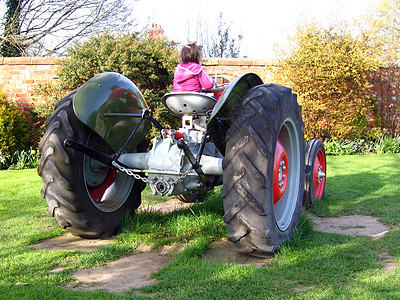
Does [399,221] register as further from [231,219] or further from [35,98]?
[35,98]

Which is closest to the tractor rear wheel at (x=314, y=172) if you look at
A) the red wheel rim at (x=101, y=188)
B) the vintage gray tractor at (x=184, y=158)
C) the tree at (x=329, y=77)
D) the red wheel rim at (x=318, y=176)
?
the red wheel rim at (x=318, y=176)

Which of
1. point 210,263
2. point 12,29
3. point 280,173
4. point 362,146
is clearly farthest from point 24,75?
point 210,263

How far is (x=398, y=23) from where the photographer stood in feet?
72.3

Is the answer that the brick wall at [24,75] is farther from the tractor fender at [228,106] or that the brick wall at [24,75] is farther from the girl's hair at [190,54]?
the tractor fender at [228,106]

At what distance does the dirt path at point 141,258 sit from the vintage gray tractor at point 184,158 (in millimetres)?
157

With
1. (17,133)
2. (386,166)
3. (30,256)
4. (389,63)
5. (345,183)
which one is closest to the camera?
(30,256)

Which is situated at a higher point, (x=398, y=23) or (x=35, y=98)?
(x=398, y=23)

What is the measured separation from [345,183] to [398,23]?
773 inches

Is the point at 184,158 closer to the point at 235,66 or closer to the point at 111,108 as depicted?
the point at 111,108

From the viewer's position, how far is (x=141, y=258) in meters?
2.96

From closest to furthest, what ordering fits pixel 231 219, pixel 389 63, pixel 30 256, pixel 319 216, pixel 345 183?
pixel 231 219, pixel 30 256, pixel 319 216, pixel 345 183, pixel 389 63

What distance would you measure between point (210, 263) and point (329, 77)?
9.59m

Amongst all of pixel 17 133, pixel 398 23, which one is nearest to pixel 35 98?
pixel 17 133

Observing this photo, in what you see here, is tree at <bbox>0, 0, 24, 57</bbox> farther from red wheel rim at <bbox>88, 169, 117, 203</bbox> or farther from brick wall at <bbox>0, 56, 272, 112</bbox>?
red wheel rim at <bbox>88, 169, 117, 203</bbox>
